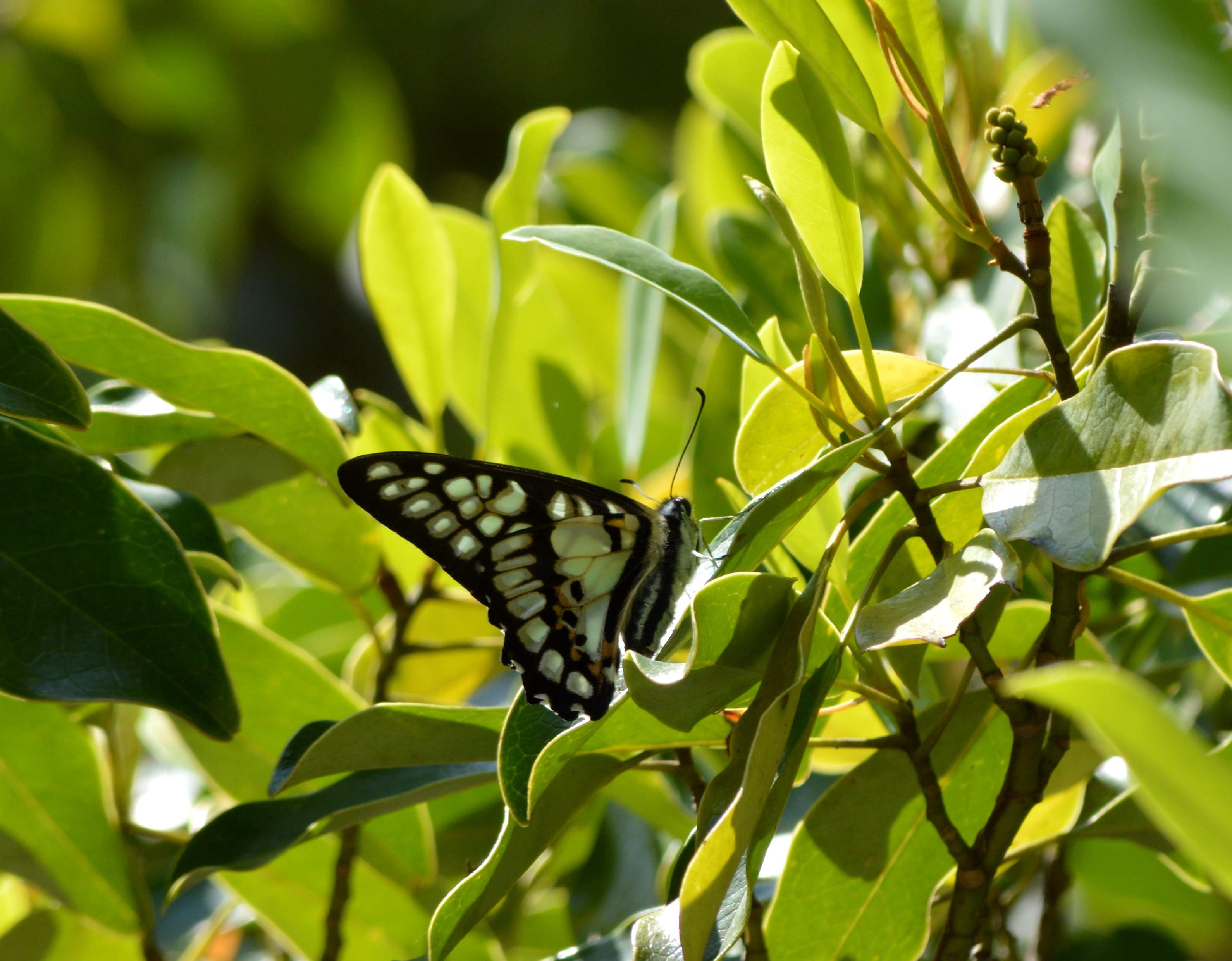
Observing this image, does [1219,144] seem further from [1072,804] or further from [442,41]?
[442,41]

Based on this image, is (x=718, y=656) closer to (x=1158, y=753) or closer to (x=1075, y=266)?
(x=1158, y=753)

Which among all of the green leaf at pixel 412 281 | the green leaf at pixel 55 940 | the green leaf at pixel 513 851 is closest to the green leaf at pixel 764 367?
the green leaf at pixel 513 851

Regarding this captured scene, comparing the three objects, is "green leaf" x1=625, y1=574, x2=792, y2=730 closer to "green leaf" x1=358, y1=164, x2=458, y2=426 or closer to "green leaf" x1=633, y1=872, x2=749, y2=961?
"green leaf" x1=633, y1=872, x2=749, y2=961

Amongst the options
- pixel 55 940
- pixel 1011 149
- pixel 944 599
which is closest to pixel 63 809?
pixel 55 940

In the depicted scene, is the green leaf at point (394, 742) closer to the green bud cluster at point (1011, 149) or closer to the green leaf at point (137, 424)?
A: the green leaf at point (137, 424)

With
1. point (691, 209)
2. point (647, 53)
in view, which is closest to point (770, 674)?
point (691, 209)
